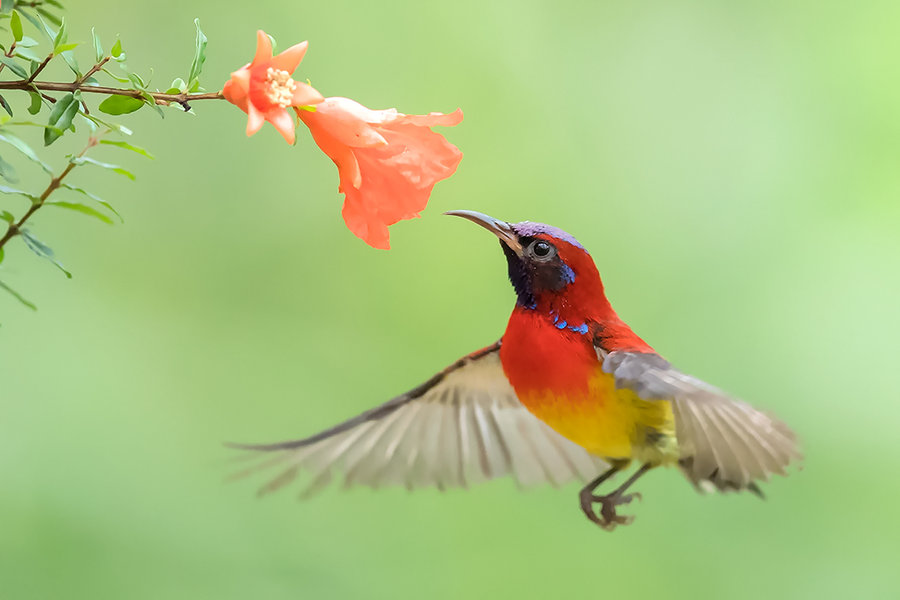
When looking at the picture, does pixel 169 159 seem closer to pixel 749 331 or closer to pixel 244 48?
pixel 244 48

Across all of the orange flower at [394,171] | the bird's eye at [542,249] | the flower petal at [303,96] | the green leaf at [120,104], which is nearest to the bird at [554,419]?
the bird's eye at [542,249]

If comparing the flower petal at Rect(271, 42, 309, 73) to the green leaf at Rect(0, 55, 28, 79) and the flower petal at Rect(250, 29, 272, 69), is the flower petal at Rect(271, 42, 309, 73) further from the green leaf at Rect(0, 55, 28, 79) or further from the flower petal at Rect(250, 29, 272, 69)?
the green leaf at Rect(0, 55, 28, 79)

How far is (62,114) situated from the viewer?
0.76 m

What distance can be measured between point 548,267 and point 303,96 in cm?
57

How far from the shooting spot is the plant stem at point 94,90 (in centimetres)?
73

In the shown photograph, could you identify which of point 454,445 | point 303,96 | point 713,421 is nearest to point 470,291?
point 454,445

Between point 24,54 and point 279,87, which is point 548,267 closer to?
point 279,87

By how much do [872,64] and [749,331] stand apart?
2.79ft

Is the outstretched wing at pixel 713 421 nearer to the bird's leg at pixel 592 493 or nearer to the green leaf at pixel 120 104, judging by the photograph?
the bird's leg at pixel 592 493

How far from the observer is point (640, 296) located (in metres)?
2.69

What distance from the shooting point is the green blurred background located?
2.48m

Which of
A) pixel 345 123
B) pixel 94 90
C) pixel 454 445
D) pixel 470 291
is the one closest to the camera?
pixel 94 90

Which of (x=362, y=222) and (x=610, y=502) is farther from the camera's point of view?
(x=610, y=502)

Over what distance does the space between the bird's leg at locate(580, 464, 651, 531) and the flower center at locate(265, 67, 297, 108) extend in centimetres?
93
